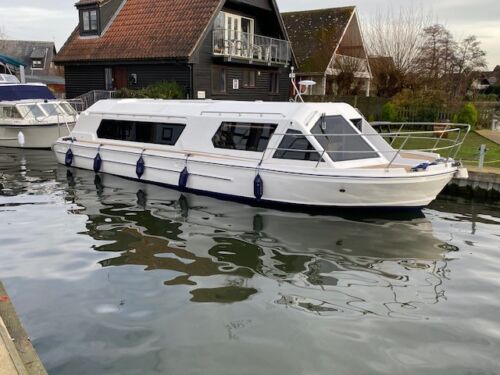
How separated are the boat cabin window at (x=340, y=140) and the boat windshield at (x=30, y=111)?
12.9 m

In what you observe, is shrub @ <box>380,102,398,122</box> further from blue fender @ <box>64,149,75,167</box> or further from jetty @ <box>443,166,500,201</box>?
blue fender @ <box>64,149,75,167</box>

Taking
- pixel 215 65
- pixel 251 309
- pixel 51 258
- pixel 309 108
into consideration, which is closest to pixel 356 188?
pixel 309 108

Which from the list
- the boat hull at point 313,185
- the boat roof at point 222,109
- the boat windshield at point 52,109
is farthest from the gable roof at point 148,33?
the boat hull at point 313,185

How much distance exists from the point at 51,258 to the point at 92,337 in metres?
2.57

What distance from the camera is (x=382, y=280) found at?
6.42 metres

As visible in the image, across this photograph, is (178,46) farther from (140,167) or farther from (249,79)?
(140,167)

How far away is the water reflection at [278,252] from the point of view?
19.6ft

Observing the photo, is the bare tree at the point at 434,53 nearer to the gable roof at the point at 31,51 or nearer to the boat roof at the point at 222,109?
the boat roof at the point at 222,109

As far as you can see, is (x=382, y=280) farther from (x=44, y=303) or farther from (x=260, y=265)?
(x=44, y=303)

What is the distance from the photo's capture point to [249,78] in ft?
89.6

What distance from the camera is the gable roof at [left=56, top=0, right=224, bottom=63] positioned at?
22531 mm

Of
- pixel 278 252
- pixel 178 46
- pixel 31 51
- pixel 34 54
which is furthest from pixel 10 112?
pixel 31 51

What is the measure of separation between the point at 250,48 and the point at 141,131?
1485 centimetres

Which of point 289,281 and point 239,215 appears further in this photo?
point 239,215
